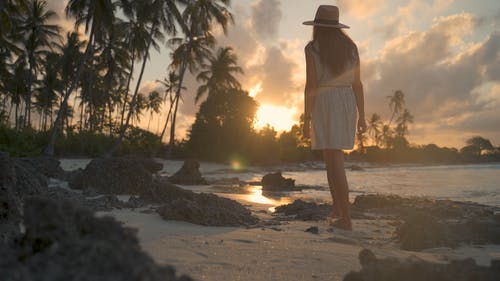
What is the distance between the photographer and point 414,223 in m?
2.80

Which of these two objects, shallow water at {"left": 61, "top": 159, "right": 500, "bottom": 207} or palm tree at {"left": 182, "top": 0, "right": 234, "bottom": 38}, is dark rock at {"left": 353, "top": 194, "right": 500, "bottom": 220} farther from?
palm tree at {"left": 182, "top": 0, "right": 234, "bottom": 38}

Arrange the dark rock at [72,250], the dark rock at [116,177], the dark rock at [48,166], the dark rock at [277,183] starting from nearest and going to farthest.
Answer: the dark rock at [72,250]
the dark rock at [116,177]
the dark rock at [48,166]
the dark rock at [277,183]

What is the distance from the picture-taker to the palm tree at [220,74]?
1335 inches

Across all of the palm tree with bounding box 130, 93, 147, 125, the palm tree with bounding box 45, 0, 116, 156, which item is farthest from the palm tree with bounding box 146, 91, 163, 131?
the palm tree with bounding box 45, 0, 116, 156

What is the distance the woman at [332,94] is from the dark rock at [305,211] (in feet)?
1.10

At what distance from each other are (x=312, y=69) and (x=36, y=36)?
102 ft

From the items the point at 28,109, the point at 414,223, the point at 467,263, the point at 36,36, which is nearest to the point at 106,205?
the point at 414,223

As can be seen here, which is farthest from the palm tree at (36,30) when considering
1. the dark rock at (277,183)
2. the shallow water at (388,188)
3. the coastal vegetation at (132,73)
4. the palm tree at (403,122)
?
the palm tree at (403,122)

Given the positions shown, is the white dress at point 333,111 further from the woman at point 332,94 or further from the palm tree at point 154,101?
the palm tree at point 154,101

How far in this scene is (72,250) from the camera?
83cm

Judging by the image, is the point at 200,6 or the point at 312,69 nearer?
the point at 312,69

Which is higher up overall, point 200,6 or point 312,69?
point 200,6

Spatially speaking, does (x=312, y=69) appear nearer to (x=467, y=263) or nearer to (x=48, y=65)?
(x=467, y=263)

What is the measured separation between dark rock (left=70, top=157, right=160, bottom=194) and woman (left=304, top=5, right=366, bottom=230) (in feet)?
7.43
